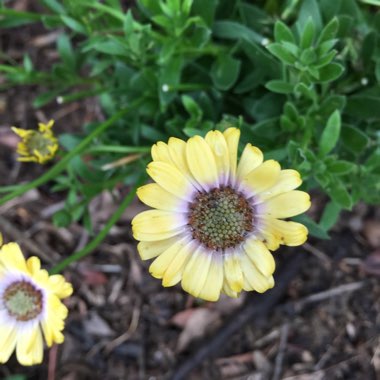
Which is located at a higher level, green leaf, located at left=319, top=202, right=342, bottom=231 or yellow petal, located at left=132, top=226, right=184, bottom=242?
yellow petal, located at left=132, top=226, right=184, bottom=242

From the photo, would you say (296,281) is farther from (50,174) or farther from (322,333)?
(50,174)

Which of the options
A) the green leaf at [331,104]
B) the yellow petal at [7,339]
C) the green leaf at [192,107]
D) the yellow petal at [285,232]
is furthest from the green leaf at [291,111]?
the yellow petal at [7,339]

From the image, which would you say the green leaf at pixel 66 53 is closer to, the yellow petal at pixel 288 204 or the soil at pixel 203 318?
the soil at pixel 203 318

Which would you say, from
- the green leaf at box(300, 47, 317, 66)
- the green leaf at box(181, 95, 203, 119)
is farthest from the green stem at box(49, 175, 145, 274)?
the green leaf at box(300, 47, 317, 66)

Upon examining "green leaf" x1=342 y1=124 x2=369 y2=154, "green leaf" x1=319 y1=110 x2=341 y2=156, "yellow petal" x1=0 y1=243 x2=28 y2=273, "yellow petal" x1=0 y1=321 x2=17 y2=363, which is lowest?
"yellow petal" x1=0 y1=321 x2=17 y2=363

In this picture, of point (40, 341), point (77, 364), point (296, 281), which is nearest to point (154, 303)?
point (77, 364)

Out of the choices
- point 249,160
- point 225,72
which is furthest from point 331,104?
point 249,160

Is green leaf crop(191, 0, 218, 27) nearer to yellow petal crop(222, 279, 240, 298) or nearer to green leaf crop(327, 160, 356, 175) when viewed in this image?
green leaf crop(327, 160, 356, 175)
